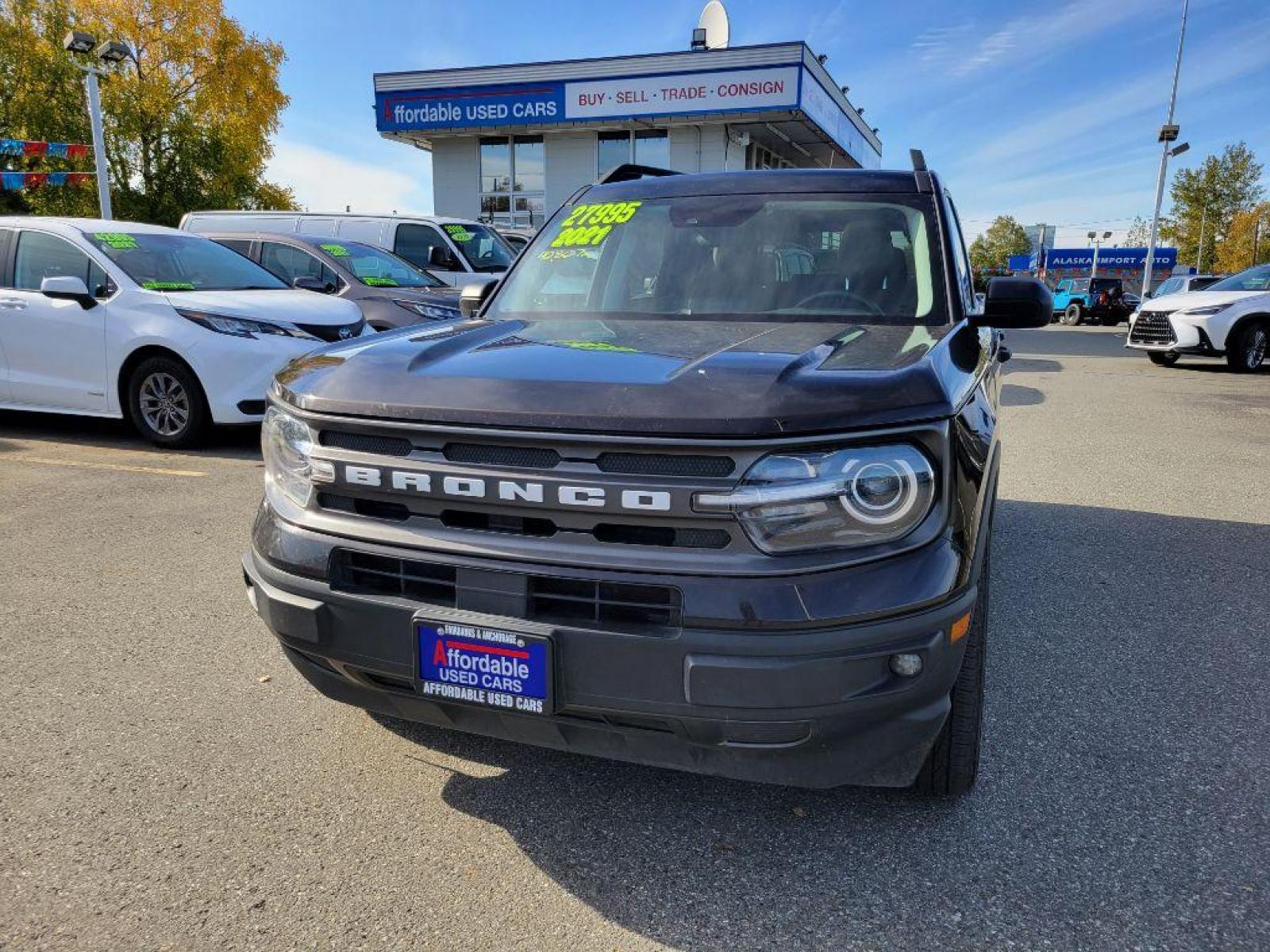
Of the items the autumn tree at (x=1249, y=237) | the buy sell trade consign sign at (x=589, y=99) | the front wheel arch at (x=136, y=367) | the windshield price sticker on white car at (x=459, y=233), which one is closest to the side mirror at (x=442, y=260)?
the windshield price sticker on white car at (x=459, y=233)

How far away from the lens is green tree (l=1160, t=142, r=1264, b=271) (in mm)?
54656

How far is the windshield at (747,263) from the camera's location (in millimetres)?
2910

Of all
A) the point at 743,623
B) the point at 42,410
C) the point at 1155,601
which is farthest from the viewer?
the point at 42,410

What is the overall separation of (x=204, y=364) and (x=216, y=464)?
0.78 meters

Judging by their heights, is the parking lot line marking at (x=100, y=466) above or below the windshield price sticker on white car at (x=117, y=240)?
below

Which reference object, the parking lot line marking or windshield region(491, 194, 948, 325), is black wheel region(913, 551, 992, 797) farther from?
the parking lot line marking

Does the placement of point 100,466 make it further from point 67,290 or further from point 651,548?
point 651,548

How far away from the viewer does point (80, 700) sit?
9.44ft

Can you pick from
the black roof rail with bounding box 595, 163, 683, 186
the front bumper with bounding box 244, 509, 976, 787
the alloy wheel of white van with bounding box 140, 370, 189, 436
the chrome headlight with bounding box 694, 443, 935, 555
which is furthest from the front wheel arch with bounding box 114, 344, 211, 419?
the chrome headlight with bounding box 694, 443, 935, 555

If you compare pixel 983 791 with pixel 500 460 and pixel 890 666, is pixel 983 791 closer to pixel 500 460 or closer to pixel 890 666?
pixel 890 666

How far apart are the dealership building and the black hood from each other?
2140 cm

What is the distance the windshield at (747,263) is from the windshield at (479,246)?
842 centimetres

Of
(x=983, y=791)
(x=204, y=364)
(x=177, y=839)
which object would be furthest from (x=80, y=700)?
(x=204, y=364)

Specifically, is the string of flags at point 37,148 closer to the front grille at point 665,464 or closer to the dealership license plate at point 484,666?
the dealership license plate at point 484,666
